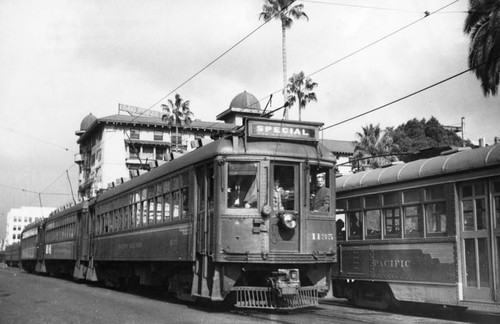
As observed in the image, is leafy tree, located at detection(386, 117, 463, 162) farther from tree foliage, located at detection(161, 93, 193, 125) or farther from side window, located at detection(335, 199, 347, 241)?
side window, located at detection(335, 199, 347, 241)

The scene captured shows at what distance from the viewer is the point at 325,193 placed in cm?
1190

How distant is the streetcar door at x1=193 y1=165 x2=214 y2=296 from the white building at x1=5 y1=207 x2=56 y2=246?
111253 millimetres

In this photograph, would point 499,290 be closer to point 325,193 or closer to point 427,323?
point 427,323

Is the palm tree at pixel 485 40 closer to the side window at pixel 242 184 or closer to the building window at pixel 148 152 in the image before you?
the side window at pixel 242 184

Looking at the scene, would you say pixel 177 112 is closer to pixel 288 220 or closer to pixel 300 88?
pixel 300 88

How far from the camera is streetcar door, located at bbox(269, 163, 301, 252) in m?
11.0

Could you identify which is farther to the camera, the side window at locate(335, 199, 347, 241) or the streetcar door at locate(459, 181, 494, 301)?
the side window at locate(335, 199, 347, 241)

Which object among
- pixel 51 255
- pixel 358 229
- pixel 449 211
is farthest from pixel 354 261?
Result: pixel 51 255

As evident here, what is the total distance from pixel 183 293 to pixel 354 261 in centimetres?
382

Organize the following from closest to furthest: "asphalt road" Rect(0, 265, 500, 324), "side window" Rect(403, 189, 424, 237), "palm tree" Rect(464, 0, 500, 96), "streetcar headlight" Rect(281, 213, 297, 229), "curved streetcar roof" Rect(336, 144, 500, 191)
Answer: "asphalt road" Rect(0, 265, 500, 324) → "curved streetcar roof" Rect(336, 144, 500, 191) → "streetcar headlight" Rect(281, 213, 297, 229) → "side window" Rect(403, 189, 424, 237) → "palm tree" Rect(464, 0, 500, 96)

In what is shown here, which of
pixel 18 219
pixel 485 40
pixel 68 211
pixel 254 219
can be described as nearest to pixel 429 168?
pixel 254 219

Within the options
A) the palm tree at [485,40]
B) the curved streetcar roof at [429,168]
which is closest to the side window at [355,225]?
the curved streetcar roof at [429,168]

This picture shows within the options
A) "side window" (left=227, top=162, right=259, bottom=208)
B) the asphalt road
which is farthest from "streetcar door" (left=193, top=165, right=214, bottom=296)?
the asphalt road

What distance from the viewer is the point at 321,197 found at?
38.8 feet
